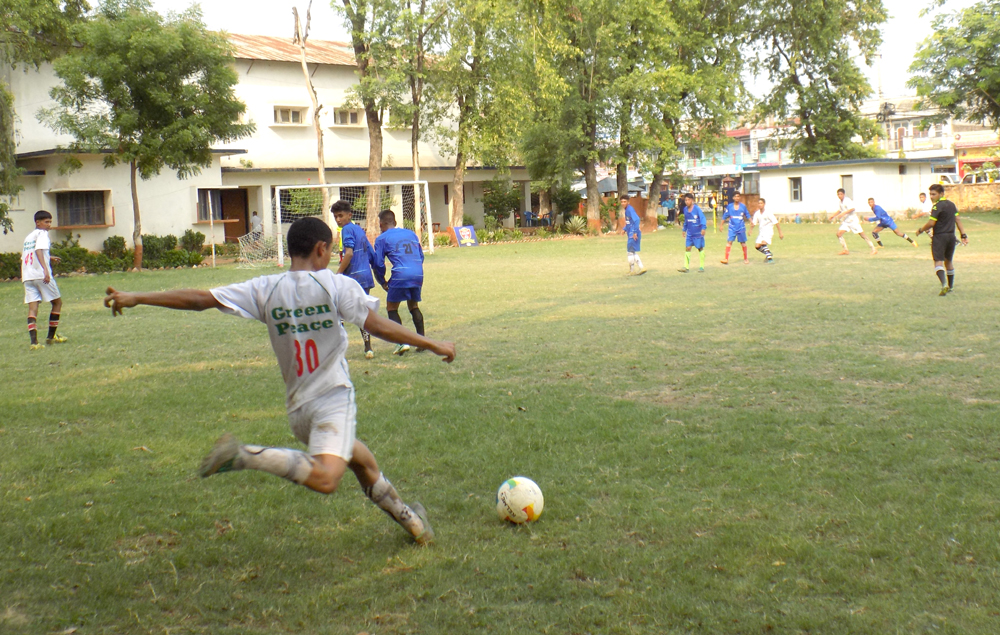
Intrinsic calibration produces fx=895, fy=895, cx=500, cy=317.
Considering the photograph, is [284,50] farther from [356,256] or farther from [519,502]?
[519,502]

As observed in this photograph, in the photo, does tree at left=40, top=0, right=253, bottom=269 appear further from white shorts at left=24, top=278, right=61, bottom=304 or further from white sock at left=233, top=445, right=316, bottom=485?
white sock at left=233, top=445, right=316, bottom=485

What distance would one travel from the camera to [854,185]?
1806 inches

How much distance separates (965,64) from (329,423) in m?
45.8

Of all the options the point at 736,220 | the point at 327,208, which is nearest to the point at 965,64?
the point at 736,220

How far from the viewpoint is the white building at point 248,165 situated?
97.7 ft

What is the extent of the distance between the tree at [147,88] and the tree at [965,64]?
33186 mm

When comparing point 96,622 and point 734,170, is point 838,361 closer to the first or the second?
point 96,622

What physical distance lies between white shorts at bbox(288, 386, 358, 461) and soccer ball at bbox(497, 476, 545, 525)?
1113mm

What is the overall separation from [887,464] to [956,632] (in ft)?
7.75

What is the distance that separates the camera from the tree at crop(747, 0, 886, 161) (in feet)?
152

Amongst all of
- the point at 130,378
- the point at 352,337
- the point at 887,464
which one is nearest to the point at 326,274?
the point at 887,464

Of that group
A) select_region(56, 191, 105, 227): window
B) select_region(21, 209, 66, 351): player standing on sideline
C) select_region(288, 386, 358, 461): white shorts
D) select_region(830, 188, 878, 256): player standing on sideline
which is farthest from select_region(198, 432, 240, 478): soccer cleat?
select_region(56, 191, 105, 227): window

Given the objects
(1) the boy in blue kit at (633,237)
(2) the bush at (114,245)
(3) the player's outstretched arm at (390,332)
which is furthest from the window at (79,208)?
(3) the player's outstretched arm at (390,332)

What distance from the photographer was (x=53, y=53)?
93.4 feet
